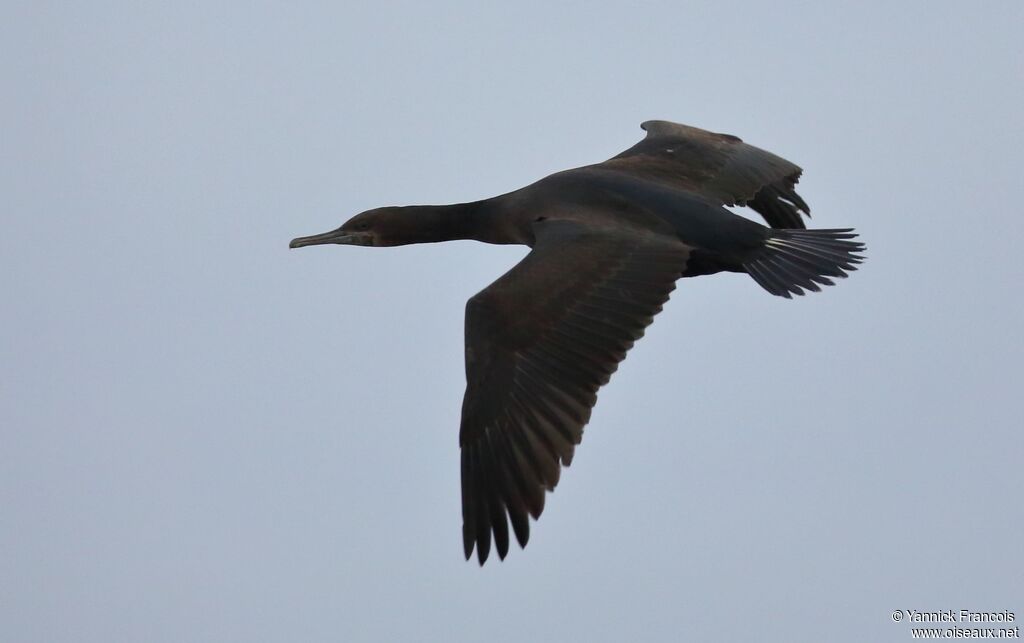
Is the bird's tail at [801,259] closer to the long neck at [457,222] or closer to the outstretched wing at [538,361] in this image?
the outstretched wing at [538,361]

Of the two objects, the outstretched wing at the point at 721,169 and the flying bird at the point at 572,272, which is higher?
the outstretched wing at the point at 721,169

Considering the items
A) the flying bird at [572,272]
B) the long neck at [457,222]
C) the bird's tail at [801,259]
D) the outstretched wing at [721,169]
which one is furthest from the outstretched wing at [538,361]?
the outstretched wing at [721,169]

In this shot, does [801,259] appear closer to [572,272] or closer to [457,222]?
[572,272]

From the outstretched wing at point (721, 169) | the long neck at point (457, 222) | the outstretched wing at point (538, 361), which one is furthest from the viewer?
the outstretched wing at point (721, 169)

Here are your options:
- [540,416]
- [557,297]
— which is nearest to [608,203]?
[557,297]

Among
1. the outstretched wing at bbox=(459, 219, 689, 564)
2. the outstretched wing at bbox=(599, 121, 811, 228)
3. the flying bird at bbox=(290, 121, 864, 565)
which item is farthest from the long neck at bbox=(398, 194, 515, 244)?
the outstretched wing at bbox=(459, 219, 689, 564)

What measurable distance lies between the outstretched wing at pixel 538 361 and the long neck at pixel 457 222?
3.62 feet

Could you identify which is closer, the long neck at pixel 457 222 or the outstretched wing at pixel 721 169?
the long neck at pixel 457 222

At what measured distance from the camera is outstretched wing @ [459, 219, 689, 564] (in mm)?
8688

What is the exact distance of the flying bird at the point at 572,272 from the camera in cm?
873

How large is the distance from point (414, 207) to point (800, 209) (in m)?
2.39

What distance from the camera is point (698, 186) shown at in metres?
10.6

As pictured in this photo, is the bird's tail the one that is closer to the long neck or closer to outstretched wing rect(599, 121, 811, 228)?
outstretched wing rect(599, 121, 811, 228)

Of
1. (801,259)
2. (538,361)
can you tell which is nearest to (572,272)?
(538,361)
